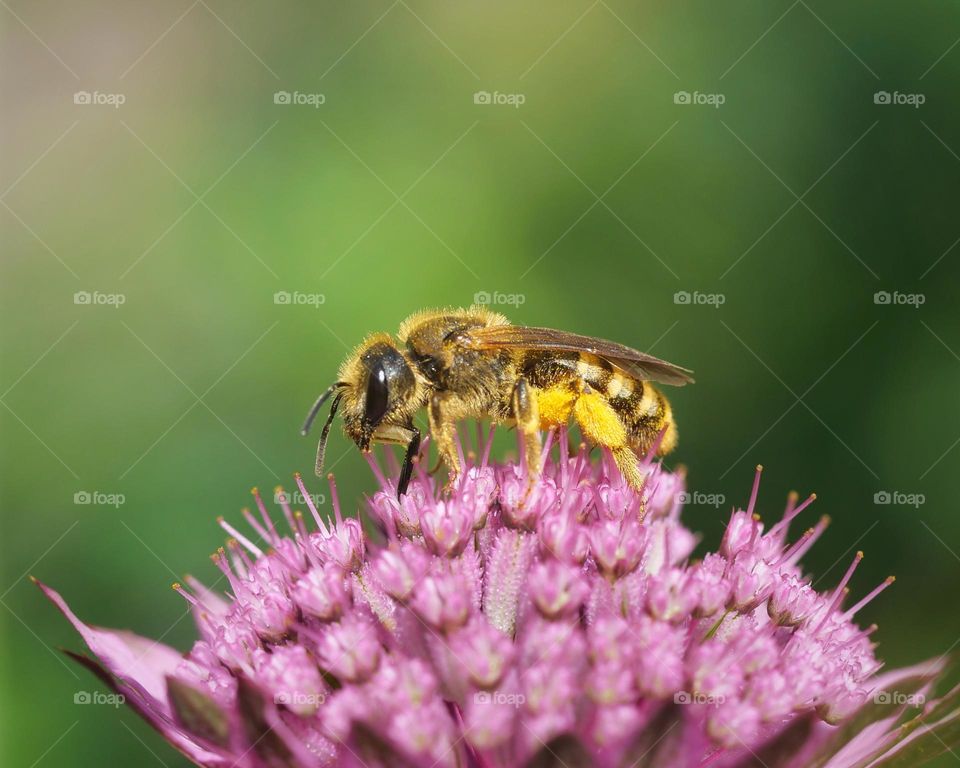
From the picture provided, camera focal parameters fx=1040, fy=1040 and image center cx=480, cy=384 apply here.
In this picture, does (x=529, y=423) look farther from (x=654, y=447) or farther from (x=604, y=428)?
(x=654, y=447)

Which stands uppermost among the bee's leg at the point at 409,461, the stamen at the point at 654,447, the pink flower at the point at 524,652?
the stamen at the point at 654,447

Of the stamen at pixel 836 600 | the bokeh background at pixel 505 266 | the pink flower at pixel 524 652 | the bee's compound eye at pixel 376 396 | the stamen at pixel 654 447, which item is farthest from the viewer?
the bokeh background at pixel 505 266

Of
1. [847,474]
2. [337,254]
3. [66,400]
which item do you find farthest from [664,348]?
[66,400]

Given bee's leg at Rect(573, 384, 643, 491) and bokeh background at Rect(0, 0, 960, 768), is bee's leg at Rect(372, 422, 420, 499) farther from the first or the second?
bokeh background at Rect(0, 0, 960, 768)

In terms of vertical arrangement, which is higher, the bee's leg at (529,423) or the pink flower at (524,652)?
the bee's leg at (529,423)

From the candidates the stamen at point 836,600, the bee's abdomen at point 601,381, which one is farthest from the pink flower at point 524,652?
the bee's abdomen at point 601,381

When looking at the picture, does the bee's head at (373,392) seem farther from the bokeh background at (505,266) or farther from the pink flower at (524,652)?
the bokeh background at (505,266)

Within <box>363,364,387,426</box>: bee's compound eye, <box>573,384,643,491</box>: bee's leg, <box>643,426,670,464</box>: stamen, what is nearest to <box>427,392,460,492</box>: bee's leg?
<box>363,364,387,426</box>: bee's compound eye
